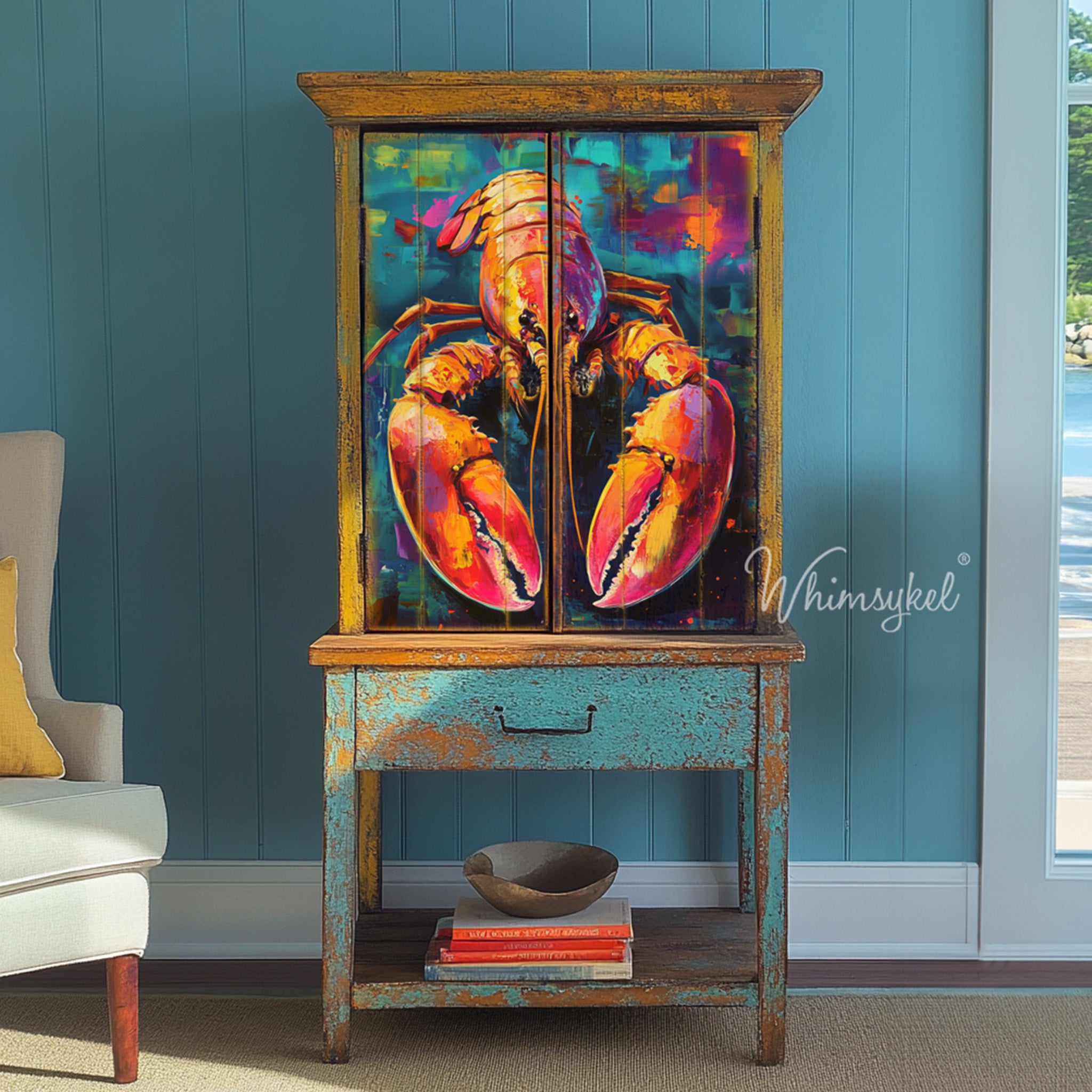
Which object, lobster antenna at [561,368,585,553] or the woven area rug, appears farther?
lobster antenna at [561,368,585,553]

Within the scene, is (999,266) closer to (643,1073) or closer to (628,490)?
(628,490)

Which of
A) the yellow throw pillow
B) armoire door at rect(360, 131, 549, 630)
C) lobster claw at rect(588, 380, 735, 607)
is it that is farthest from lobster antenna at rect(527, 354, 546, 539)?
the yellow throw pillow

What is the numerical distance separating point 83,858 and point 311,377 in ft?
3.51

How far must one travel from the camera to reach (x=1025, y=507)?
229 cm

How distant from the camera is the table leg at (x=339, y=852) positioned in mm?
1802

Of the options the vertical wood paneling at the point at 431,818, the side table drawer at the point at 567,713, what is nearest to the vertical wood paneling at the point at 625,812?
the vertical wood paneling at the point at 431,818

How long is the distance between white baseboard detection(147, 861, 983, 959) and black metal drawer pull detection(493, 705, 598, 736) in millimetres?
663

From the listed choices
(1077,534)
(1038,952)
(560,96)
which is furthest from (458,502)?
(1038,952)

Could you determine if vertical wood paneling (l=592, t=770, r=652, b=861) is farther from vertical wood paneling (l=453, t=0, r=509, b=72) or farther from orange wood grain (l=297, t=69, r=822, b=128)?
vertical wood paneling (l=453, t=0, r=509, b=72)

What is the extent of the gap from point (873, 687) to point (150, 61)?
80.0 inches

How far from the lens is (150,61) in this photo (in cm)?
228

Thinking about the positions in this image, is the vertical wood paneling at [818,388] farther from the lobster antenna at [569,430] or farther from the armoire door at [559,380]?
the lobster antenna at [569,430]

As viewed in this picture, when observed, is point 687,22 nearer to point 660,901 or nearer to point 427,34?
point 427,34

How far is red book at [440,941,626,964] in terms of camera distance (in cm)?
185
